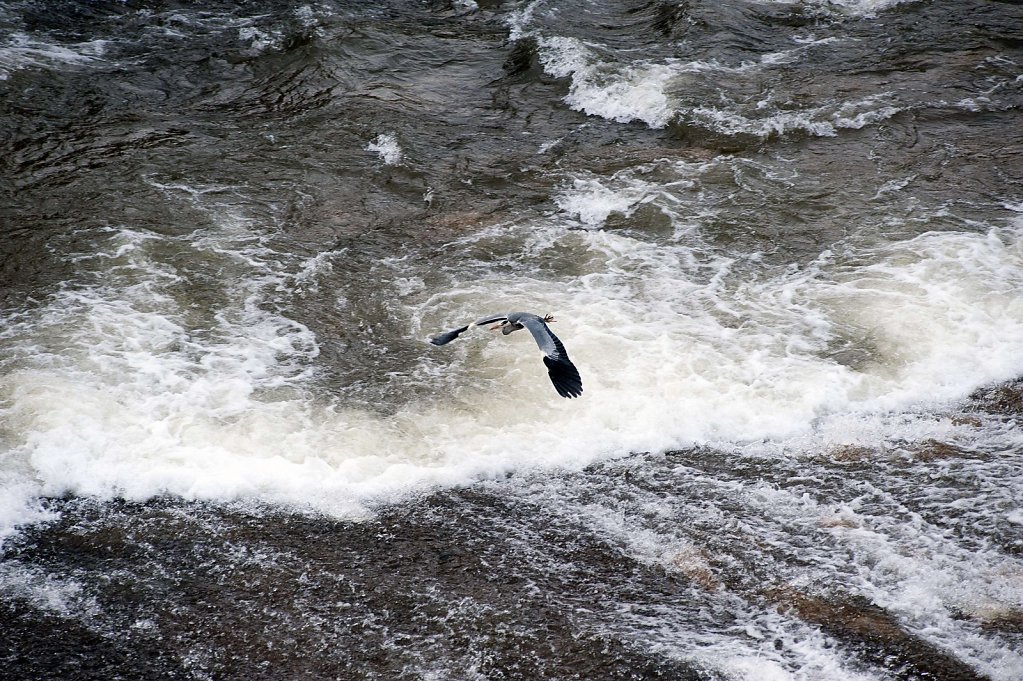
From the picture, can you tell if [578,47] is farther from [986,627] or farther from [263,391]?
[986,627]

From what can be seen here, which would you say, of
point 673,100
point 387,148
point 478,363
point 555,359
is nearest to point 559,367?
point 555,359

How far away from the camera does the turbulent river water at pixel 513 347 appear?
4555 mm

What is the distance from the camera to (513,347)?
6.53 meters

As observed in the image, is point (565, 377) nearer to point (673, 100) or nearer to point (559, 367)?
point (559, 367)

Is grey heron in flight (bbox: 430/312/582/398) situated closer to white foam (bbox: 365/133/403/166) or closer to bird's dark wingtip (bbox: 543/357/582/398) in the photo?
bird's dark wingtip (bbox: 543/357/582/398)

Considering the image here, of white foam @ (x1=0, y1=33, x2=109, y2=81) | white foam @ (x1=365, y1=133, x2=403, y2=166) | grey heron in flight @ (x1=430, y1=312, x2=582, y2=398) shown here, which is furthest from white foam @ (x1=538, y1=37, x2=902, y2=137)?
white foam @ (x1=0, y1=33, x2=109, y2=81)

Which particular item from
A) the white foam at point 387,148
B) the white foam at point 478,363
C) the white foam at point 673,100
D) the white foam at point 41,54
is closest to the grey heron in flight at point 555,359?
the white foam at point 478,363

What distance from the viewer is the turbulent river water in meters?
4.55

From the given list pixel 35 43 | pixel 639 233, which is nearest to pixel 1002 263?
pixel 639 233

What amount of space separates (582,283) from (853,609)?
10.6 feet

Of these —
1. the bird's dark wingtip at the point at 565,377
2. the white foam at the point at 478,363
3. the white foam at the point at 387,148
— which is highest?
the white foam at the point at 387,148

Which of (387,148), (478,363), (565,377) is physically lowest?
(478,363)

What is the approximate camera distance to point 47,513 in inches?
204

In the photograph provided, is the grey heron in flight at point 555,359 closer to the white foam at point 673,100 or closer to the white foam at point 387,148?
the white foam at point 387,148
